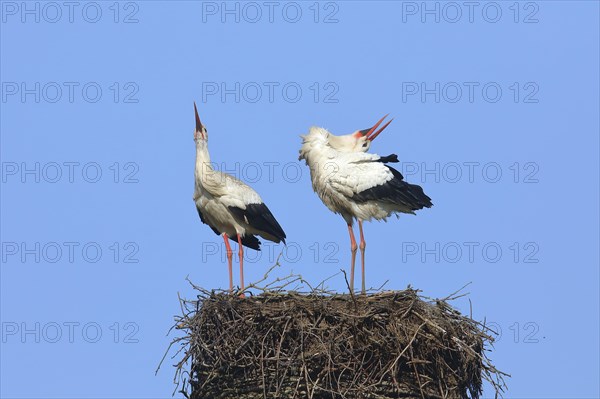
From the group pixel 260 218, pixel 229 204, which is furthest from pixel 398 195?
pixel 229 204

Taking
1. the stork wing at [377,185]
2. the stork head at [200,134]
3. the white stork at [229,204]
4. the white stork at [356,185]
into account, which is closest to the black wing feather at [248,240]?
the white stork at [229,204]

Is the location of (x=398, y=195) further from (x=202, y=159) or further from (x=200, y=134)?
(x=200, y=134)

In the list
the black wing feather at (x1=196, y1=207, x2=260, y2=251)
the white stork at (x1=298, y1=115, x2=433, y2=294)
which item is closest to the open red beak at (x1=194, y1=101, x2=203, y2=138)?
the black wing feather at (x1=196, y1=207, x2=260, y2=251)

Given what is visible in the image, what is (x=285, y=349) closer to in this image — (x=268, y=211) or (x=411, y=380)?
(x=411, y=380)

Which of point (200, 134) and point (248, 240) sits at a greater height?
point (200, 134)

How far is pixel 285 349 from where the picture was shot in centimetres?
1168

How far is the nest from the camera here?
11.5m

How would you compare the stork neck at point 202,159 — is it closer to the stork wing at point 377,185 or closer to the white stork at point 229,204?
the white stork at point 229,204

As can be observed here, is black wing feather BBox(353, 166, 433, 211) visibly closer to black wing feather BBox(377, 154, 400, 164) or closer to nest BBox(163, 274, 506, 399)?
black wing feather BBox(377, 154, 400, 164)

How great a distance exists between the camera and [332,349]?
1155cm

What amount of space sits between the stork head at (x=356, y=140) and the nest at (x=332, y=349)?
2.70 meters

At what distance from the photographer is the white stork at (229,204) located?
14.2 m

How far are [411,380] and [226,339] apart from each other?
1.59 m

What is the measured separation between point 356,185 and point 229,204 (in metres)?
1.35
